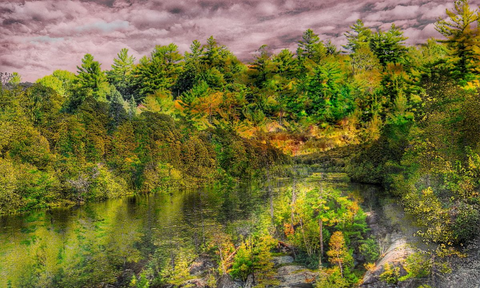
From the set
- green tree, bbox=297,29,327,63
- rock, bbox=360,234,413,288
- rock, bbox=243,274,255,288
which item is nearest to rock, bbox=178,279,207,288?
rock, bbox=243,274,255,288

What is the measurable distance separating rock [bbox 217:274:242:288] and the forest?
0.41 m

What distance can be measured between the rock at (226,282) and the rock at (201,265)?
2.08 m

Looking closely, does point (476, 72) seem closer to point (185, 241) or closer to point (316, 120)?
point (316, 120)

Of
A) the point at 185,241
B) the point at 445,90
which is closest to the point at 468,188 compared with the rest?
the point at 445,90

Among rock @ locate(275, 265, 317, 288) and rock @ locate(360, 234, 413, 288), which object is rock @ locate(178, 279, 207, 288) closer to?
rock @ locate(275, 265, 317, 288)

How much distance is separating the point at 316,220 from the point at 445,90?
40.9ft

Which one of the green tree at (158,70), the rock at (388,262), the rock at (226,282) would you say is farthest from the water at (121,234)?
the green tree at (158,70)

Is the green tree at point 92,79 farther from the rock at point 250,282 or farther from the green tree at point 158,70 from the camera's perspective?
the rock at point 250,282

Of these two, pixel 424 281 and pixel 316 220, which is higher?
pixel 316 220

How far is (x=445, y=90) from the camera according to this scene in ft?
69.2

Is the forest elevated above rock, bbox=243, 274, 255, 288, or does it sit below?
above

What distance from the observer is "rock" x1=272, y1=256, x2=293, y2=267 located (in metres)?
20.8

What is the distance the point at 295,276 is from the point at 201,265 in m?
7.76

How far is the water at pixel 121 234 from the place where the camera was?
23.0 meters
